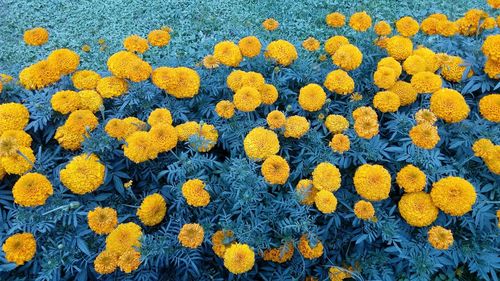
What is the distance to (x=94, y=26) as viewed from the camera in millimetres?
5332

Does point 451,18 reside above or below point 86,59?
above

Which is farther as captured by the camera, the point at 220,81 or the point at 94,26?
the point at 94,26

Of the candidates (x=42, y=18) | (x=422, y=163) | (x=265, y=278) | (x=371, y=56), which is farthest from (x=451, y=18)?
(x=42, y=18)

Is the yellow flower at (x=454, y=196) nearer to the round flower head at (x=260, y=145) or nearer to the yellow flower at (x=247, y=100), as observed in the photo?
the round flower head at (x=260, y=145)

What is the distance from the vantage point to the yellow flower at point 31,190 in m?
2.07

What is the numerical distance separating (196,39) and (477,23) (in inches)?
126

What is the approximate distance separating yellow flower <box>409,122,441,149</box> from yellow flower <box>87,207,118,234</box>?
1.68m

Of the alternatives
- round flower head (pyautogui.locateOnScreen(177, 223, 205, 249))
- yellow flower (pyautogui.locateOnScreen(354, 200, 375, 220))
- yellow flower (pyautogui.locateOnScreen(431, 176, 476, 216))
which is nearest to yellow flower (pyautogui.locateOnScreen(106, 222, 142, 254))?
round flower head (pyautogui.locateOnScreen(177, 223, 205, 249))

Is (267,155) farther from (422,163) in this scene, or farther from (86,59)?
(86,59)

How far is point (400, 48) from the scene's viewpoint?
2.88 meters

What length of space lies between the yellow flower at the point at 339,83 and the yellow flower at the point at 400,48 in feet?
1.55

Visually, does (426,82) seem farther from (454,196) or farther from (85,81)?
(85,81)

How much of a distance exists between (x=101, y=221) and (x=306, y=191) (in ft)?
3.60

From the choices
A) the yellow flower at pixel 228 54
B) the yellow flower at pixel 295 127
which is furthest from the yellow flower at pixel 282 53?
the yellow flower at pixel 295 127
